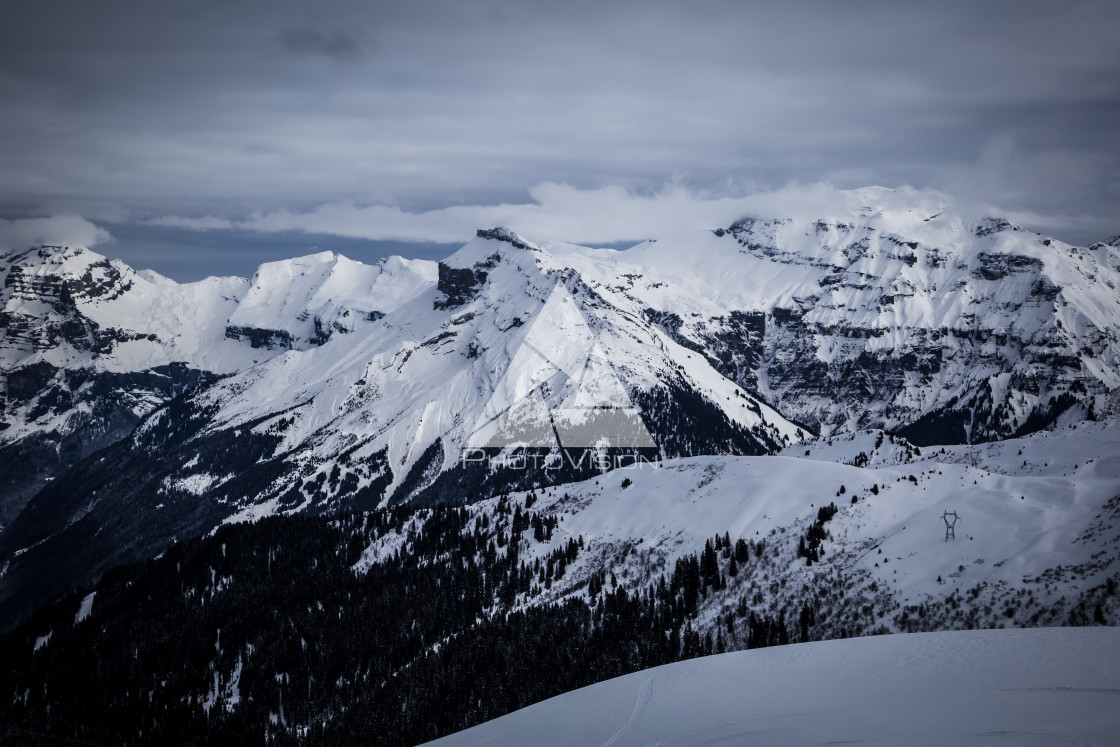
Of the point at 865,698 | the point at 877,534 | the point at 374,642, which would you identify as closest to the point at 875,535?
the point at 877,534

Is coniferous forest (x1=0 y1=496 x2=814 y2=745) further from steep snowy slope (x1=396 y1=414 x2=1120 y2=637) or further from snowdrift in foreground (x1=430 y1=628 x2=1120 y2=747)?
snowdrift in foreground (x1=430 y1=628 x2=1120 y2=747)

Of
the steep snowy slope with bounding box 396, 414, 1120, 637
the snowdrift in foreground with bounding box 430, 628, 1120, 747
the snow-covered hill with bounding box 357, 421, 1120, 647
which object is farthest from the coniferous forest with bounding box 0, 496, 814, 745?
the snowdrift in foreground with bounding box 430, 628, 1120, 747

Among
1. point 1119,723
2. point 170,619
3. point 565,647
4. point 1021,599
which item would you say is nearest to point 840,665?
point 1119,723

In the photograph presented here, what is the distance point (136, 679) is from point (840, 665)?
564 ft

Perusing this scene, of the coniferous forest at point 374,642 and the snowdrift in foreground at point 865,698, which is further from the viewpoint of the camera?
the coniferous forest at point 374,642

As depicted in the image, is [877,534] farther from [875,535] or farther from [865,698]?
[865,698]

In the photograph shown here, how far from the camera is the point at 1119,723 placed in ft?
85.0

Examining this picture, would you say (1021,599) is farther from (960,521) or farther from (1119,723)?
(1119,723)

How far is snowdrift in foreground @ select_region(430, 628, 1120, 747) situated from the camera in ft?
91.8

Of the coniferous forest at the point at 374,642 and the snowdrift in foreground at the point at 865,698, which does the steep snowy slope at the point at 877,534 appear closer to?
the coniferous forest at the point at 374,642

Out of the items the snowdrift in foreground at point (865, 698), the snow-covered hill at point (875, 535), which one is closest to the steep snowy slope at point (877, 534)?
the snow-covered hill at point (875, 535)

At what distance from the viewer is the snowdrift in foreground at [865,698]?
2798cm

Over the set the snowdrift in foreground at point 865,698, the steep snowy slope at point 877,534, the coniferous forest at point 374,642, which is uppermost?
the snowdrift in foreground at point 865,698

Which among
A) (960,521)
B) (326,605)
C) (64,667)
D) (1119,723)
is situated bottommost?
(64,667)
